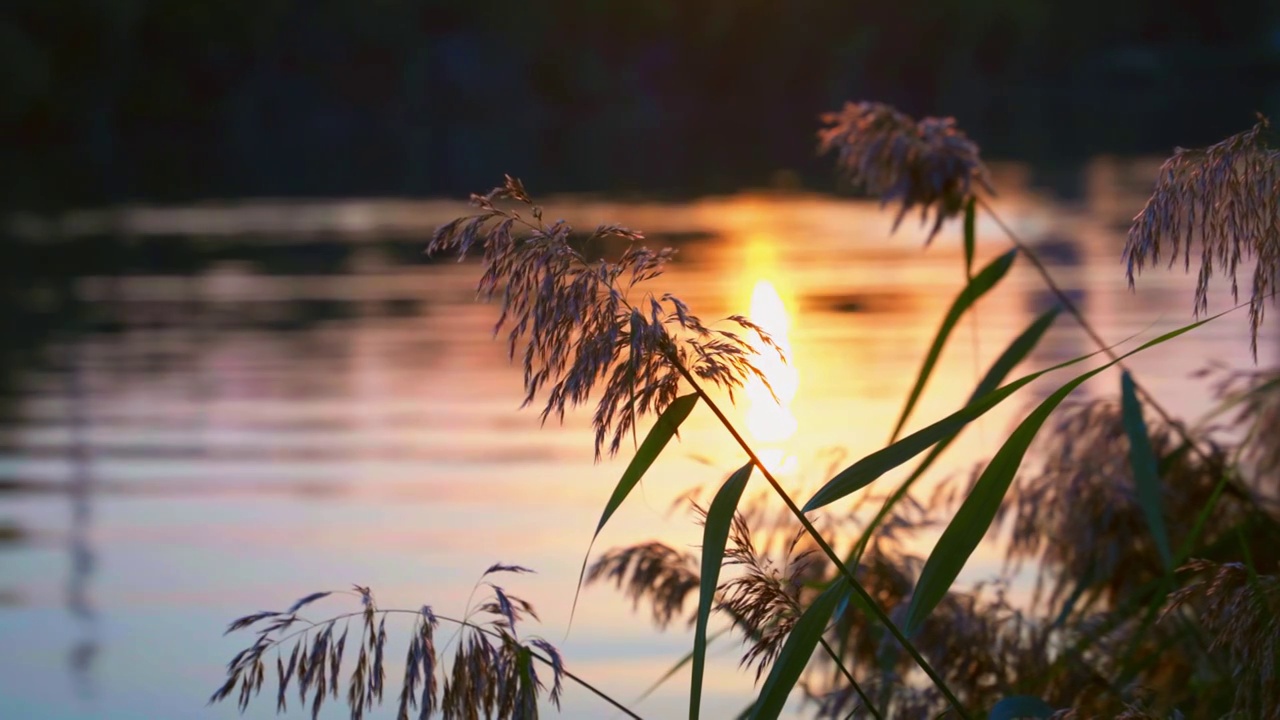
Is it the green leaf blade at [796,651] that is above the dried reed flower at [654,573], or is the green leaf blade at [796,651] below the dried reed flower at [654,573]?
above

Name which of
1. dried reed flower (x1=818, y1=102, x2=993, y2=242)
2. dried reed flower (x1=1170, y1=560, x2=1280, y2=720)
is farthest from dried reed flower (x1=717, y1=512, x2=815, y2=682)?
dried reed flower (x1=818, y1=102, x2=993, y2=242)

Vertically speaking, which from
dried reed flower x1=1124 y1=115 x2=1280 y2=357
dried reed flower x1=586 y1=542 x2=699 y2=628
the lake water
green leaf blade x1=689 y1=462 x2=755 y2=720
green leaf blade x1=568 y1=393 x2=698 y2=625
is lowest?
the lake water

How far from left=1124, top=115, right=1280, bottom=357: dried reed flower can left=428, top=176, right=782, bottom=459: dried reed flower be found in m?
0.48

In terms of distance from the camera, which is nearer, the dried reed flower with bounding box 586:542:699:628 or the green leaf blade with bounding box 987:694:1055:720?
the green leaf blade with bounding box 987:694:1055:720

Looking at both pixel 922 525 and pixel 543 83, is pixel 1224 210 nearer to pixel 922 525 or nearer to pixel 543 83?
pixel 922 525

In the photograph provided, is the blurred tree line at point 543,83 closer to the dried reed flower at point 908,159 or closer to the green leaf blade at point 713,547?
the dried reed flower at point 908,159

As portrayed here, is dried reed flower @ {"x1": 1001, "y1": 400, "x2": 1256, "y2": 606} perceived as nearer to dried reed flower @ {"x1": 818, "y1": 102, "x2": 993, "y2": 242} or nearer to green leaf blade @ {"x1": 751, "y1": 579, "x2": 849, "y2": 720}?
dried reed flower @ {"x1": 818, "y1": 102, "x2": 993, "y2": 242}

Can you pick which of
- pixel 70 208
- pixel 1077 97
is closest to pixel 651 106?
pixel 1077 97

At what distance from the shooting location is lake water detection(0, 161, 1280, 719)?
219 inches

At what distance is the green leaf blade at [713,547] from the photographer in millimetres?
2057

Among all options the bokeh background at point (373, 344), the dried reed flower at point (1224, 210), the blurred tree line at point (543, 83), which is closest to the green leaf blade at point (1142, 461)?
the dried reed flower at point (1224, 210)

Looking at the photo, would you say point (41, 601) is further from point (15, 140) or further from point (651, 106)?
point (651, 106)

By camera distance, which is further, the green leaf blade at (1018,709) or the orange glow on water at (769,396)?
the orange glow on water at (769,396)

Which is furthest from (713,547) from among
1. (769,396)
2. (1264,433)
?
(769,396)
